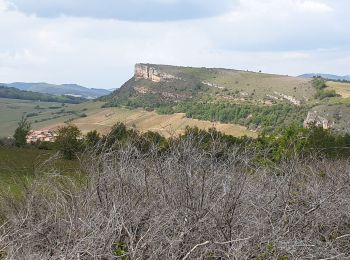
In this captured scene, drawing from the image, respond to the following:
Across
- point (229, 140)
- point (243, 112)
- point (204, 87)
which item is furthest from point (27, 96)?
point (229, 140)

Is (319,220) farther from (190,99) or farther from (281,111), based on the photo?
(190,99)

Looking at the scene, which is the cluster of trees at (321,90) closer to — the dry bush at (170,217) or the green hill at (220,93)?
the green hill at (220,93)

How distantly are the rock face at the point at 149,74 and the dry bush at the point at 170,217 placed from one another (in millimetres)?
126223

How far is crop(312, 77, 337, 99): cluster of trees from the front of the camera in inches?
3858

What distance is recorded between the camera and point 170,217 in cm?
489

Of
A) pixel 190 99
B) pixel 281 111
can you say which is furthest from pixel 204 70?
pixel 281 111

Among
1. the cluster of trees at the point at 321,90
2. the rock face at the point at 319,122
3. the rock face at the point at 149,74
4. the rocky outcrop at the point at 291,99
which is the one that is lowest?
the rock face at the point at 319,122

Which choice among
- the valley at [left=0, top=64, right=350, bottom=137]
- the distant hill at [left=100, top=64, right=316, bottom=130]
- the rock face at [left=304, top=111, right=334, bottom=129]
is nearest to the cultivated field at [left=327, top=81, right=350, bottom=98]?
the valley at [left=0, top=64, right=350, bottom=137]

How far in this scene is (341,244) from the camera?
18.0 feet

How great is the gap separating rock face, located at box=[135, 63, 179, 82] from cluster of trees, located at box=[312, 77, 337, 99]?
41375mm

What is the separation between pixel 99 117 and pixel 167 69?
36.3m

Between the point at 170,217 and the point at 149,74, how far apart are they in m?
134

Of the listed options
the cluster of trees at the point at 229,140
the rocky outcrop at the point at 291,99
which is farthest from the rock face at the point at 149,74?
the cluster of trees at the point at 229,140

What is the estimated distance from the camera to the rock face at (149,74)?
13288 centimetres
